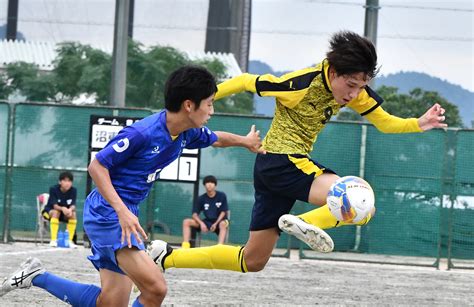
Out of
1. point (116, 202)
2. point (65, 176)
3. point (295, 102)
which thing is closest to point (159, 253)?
point (295, 102)

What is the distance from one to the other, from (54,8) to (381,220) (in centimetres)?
1390

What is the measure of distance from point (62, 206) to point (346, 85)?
10028mm

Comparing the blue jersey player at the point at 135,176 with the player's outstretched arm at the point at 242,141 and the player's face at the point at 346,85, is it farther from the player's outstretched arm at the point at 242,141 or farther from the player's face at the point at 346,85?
the player's face at the point at 346,85

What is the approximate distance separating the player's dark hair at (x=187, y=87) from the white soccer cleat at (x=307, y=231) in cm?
144

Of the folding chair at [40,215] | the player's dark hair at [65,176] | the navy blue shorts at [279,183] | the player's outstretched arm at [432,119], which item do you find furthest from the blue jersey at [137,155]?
the folding chair at [40,215]

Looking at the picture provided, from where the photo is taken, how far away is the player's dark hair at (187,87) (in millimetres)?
7551

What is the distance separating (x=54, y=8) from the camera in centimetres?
2978

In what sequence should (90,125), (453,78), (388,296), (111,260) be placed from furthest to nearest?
(453,78), (90,125), (388,296), (111,260)

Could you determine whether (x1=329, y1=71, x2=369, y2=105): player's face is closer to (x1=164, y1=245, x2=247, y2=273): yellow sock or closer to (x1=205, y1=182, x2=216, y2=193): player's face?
(x1=164, y1=245, x2=247, y2=273): yellow sock

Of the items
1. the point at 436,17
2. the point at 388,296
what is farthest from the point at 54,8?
the point at 388,296

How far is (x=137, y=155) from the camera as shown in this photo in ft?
24.5

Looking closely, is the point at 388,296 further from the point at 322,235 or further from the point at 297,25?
the point at 297,25

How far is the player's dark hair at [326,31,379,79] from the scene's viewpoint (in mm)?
8727

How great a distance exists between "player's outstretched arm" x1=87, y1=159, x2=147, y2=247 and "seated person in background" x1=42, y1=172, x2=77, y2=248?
35.8 feet
